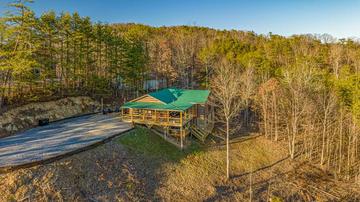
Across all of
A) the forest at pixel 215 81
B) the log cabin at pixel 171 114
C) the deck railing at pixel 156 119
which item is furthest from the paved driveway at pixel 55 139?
the forest at pixel 215 81

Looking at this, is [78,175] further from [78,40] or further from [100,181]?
[78,40]

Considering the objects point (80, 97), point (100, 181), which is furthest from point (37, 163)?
point (80, 97)

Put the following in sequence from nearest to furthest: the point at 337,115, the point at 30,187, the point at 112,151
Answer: the point at 30,187 → the point at 112,151 → the point at 337,115

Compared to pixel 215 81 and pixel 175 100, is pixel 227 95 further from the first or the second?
pixel 215 81

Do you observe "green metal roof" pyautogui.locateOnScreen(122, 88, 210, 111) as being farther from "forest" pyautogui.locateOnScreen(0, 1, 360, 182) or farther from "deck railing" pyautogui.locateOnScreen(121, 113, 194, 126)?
"forest" pyautogui.locateOnScreen(0, 1, 360, 182)

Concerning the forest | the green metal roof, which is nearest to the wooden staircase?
the green metal roof

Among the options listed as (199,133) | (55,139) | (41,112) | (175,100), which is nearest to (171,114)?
(175,100)
